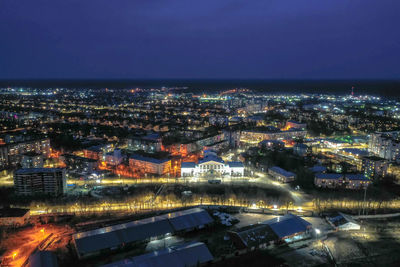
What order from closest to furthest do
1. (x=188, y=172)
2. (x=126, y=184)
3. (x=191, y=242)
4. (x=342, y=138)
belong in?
(x=191, y=242) < (x=126, y=184) < (x=188, y=172) < (x=342, y=138)

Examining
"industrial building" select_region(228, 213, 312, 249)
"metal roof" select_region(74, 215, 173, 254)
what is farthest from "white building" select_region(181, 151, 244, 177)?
"industrial building" select_region(228, 213, 312, 249)

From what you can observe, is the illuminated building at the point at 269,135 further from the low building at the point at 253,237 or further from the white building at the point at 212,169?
the low building at the point at 253,237

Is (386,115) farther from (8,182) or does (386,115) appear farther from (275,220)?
(8,182)

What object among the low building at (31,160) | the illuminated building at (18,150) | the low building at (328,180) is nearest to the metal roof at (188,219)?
the low building at (328,180)

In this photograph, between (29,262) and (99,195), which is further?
(99,195)

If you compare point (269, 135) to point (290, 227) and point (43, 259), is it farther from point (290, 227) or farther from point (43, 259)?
point (43, 259)

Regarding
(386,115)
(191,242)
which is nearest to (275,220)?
(191,242)
